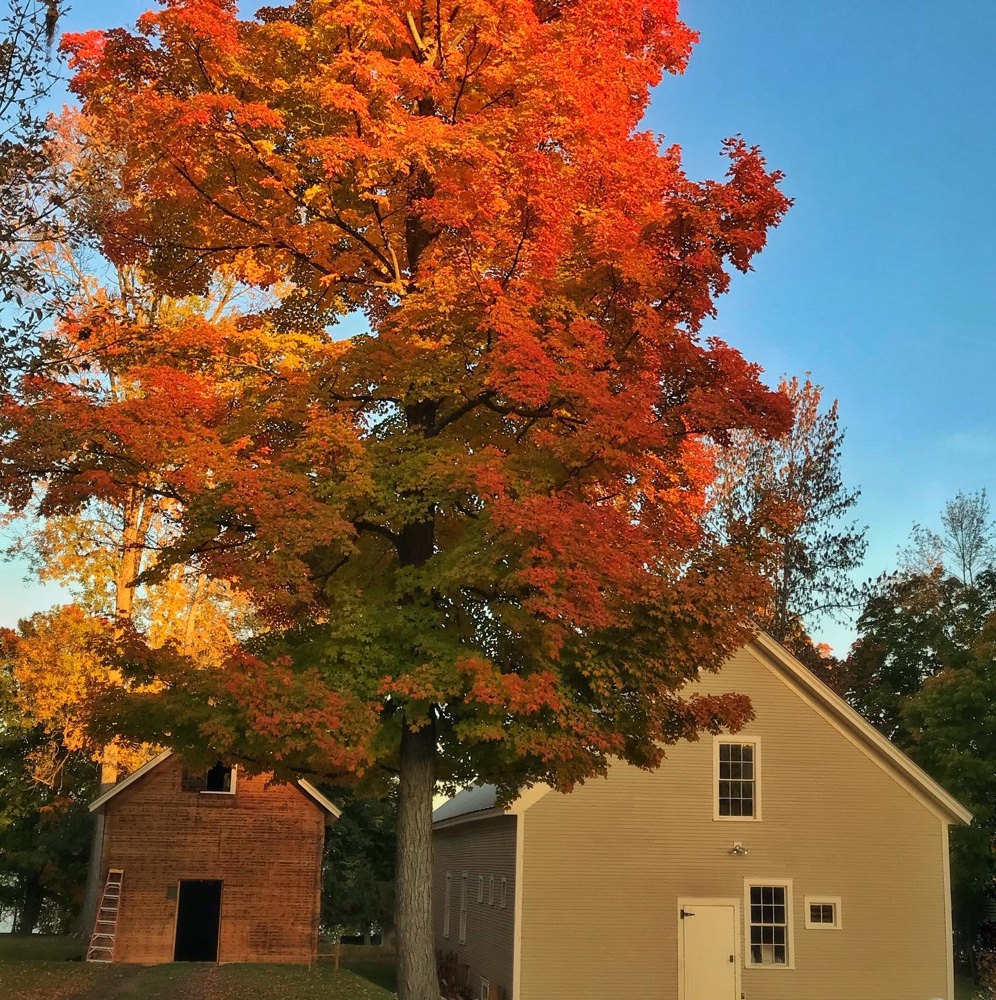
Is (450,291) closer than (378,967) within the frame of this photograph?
Yes

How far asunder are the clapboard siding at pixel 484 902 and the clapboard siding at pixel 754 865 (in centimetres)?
93

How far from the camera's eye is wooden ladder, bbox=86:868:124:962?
26.8m

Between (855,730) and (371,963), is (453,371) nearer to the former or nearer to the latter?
(855,730)

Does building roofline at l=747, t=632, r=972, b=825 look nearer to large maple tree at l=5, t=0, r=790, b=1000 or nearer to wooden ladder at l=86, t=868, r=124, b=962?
large maple tree at l=5, t=0, r=790, b=1000

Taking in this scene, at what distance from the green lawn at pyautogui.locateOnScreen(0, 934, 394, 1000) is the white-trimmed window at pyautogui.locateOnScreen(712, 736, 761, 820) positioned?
7989 millimetres

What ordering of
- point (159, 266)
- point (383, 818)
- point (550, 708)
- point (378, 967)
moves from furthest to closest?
point (383, 818) → point (378, 967) → point (159, 266) → point (550, 708)

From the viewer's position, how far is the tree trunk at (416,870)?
12188 millimetres

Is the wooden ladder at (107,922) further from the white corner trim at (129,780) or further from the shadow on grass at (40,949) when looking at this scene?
the white corner trim at (129,780)

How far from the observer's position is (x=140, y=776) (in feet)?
92.7

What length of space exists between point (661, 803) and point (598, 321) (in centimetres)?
1303

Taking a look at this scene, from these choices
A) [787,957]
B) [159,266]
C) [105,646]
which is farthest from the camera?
[787,957]

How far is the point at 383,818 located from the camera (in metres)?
43.6

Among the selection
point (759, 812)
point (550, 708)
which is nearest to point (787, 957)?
point (759, 812)

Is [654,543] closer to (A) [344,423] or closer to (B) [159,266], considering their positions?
(A) [344,423]
